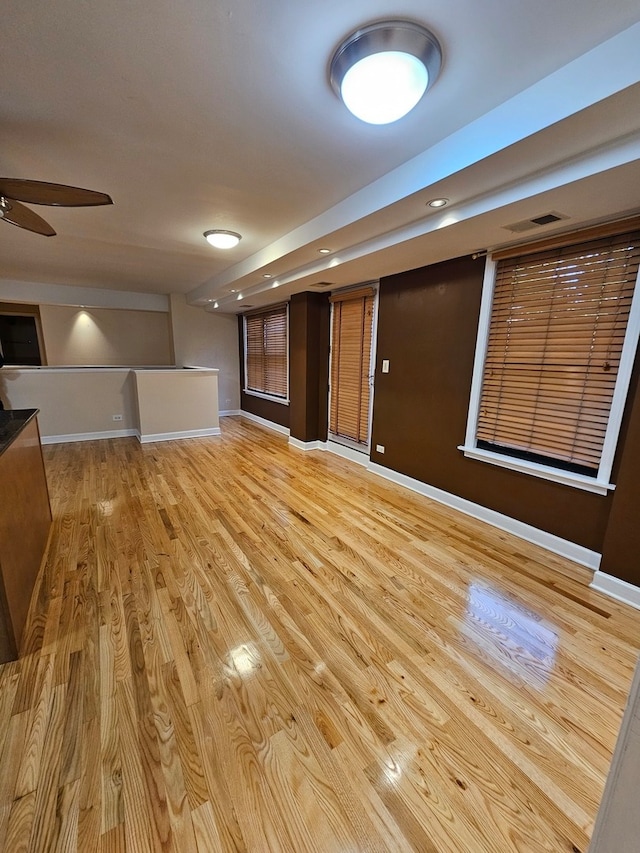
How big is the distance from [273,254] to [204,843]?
3.78 metres

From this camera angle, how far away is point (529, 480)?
8.56ft

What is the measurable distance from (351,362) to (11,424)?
343 centimetres

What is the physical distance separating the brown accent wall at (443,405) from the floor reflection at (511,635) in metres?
0.90

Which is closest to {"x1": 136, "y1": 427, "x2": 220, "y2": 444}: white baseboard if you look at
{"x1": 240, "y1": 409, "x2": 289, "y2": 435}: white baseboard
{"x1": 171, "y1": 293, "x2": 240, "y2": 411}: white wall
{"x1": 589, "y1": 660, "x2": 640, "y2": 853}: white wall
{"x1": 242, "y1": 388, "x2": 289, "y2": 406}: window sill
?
{"x1": 240, "y1": 409, "x2": 289, "y2": 435}: white baseboard

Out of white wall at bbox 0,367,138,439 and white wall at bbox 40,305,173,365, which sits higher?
white wall at bbox 40,305,173,365

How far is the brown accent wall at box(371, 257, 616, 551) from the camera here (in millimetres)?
2477

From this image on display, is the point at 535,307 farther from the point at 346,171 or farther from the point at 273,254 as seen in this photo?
the point at 273,254

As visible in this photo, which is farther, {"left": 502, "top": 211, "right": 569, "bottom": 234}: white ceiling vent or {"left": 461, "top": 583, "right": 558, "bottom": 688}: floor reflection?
{"left": 502, "top": 211, "right": 569, "bottom": 234}: white ceiling vent

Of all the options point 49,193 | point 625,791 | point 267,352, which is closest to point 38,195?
point 49,193

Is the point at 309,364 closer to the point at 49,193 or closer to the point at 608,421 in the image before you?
the point at 49,193

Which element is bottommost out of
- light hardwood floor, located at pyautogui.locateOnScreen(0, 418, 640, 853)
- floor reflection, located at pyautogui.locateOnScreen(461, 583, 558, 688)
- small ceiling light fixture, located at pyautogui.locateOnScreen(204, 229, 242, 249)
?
floor reflection, located at pyautogui.locateOnScreen(461, 583, 558, 688)

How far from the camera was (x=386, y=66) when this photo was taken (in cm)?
125

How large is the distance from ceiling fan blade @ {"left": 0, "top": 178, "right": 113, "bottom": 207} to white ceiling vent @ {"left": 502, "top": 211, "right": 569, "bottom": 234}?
2430mm

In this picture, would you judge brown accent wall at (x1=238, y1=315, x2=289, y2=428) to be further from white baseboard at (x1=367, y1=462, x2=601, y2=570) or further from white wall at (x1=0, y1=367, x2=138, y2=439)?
white baseboard at (x1=367, y1=462, x2=601, y2=570)
